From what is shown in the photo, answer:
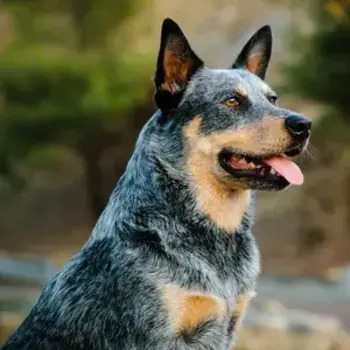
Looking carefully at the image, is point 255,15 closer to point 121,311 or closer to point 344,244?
point 344,244

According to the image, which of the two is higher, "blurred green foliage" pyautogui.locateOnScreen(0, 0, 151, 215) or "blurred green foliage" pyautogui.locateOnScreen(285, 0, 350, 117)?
"blurred green foliage" pyautogui.locateOnScreen(285, 0, 350, 117)

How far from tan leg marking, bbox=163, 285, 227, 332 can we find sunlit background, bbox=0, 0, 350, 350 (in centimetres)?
778

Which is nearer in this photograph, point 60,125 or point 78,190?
point 60,125

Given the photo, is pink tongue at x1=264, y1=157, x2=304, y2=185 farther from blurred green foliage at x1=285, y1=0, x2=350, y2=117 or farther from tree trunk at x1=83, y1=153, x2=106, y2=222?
tree trunk at x1=83, y1=153, x2=106, y2=222

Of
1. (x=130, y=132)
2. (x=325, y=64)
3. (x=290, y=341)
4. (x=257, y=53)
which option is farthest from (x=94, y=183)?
(x=257, y=53)

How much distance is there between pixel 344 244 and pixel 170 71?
13092mm

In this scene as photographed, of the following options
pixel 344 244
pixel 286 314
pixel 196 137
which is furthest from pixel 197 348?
pixel 344 244

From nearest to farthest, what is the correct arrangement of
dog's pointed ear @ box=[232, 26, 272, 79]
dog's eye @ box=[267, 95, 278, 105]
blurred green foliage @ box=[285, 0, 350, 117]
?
dog's eye @ box=[267, 95, 278, 105] → dog's pointed ear @ box=[232, 26, 272, 79] → blurred green foliage @ box=[285, 0, 350, 117]

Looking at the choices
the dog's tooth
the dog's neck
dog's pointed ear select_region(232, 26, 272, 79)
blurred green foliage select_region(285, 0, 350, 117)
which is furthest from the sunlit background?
the dog's tooth

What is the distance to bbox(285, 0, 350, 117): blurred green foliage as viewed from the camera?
540 inches

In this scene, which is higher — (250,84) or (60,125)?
(60,125)

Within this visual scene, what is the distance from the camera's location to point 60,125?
1370 cm

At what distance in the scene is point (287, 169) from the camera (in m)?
3.77

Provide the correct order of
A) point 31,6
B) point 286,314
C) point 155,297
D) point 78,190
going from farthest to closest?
point 78,190 → point 31,6 → point 286,314 → point 155,297
